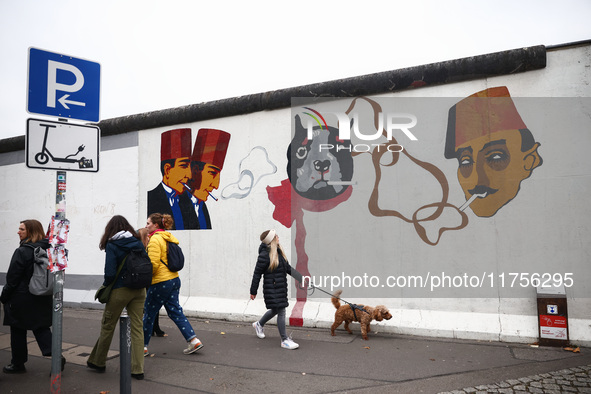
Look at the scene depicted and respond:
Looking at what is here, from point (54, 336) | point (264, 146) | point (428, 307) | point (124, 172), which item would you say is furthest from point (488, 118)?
point (124, 172)

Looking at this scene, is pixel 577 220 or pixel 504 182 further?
pixel 504 182

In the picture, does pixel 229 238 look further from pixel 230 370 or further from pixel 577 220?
pixel 577 220

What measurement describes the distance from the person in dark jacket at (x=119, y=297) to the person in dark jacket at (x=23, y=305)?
0.74m

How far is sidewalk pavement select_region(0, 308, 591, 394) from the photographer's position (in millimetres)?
4441

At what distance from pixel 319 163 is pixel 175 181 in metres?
3.34

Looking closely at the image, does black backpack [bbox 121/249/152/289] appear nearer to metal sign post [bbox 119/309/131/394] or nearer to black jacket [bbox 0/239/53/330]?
metal sign post [bbox 119/309/131/394]

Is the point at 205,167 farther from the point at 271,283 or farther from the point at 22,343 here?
the point at 22,343

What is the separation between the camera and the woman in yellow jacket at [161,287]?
5.34 metres

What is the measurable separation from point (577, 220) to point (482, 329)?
2082 mm

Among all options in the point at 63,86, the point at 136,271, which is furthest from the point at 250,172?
the point at 63,86

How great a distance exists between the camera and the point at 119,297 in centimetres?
466

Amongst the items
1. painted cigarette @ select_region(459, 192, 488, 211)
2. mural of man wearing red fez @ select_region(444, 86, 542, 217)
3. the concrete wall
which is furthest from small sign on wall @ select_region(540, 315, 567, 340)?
painted cigarette @ select_region(459, 192, 488, 211)

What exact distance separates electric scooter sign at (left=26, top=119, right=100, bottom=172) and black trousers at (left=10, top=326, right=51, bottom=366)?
2.42m

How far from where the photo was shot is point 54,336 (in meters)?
3.52
